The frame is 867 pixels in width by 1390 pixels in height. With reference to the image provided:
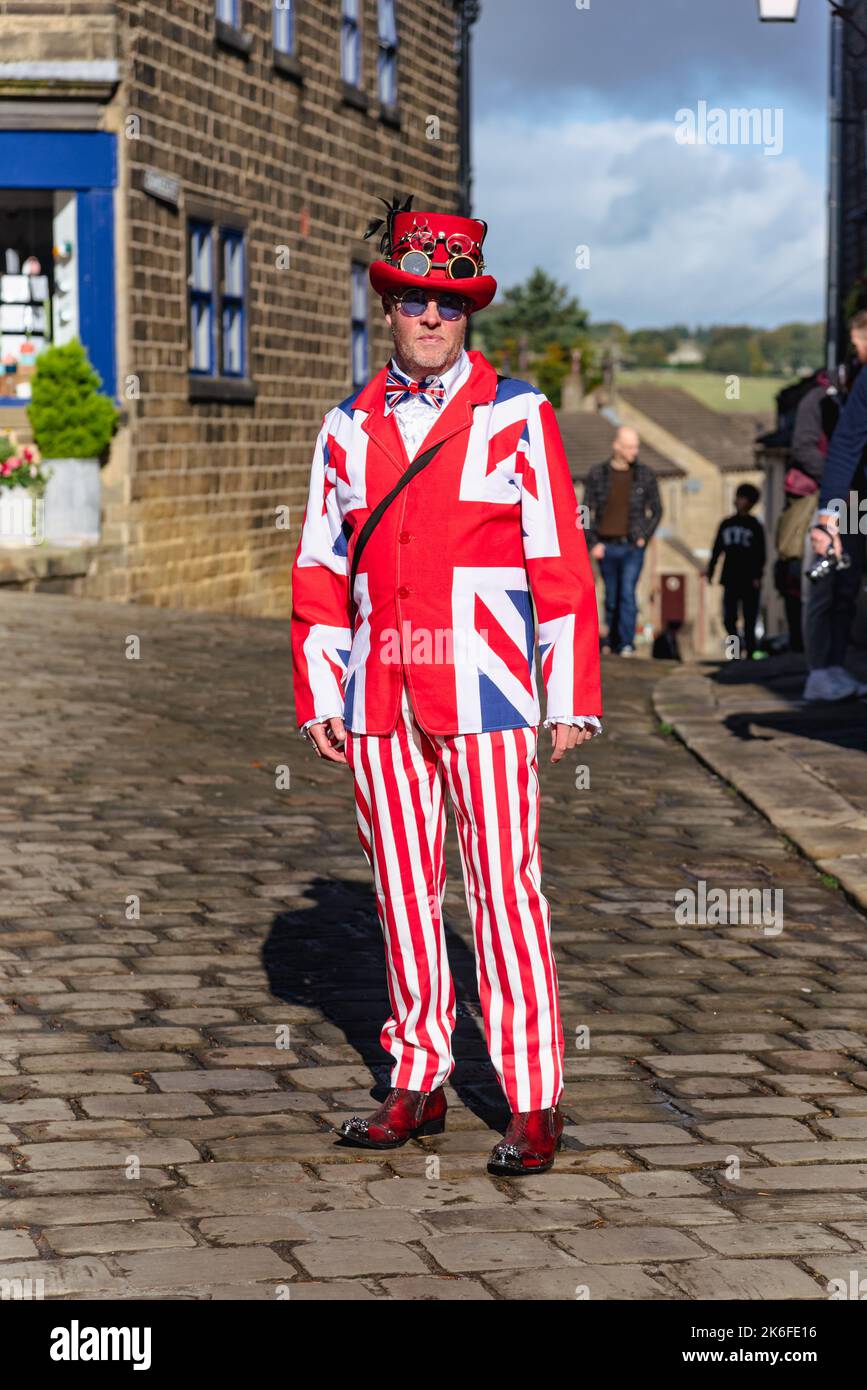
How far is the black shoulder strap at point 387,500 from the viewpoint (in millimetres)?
4262

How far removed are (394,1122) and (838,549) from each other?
414 centimetres

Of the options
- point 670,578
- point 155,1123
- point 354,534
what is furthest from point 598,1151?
point 670,578

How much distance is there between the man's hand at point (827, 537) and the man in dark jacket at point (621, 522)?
23.8 feet

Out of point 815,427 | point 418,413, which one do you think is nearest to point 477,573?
point 418,413

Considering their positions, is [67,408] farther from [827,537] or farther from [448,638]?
[448,638]

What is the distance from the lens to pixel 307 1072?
5.02 m

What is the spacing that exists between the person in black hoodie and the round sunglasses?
13.5 meters

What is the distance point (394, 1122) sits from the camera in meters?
4.45

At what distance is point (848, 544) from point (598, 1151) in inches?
236

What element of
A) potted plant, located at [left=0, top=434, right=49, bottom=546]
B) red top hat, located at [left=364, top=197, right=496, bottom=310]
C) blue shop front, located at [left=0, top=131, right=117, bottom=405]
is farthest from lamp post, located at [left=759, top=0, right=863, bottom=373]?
red top hat, located at [left=364, top=197, right=496, bottom=310]

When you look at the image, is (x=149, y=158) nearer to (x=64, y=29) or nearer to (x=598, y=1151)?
(x=64, y=29)

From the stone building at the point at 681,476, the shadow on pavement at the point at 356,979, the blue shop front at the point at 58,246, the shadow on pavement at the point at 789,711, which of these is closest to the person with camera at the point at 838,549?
the shadow on pavement at the point at 789,711

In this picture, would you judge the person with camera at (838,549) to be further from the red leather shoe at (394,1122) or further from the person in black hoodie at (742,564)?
the person in black hoodie at (742,564)
